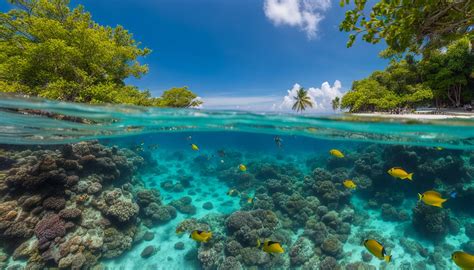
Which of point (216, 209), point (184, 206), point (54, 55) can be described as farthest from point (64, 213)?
point (216, 209)

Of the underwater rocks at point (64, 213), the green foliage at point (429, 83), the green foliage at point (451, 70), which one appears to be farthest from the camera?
the green foliage at point (429, 83)

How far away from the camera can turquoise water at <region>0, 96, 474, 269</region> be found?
1023 centimetres

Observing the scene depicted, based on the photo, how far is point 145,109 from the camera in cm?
1120

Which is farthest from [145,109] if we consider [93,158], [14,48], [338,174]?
[338,174]

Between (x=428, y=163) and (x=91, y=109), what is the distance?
23.8m

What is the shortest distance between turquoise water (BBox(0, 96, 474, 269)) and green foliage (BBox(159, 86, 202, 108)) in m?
15.5

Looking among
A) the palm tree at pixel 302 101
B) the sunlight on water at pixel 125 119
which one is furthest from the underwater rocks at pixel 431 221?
the palm tree at pixel 302 101

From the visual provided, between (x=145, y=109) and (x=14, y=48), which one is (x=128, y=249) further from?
(x=14, y=48)

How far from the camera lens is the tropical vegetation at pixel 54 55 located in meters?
12.0

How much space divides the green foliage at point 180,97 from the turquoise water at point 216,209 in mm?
15482

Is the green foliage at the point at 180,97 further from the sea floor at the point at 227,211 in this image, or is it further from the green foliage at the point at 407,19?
the green foliage at the point at 407,19

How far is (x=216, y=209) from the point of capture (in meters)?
17.3

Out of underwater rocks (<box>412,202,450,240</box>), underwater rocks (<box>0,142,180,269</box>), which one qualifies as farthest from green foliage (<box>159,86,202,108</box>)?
underwater rocks (<box>412,202,450,240</box>)

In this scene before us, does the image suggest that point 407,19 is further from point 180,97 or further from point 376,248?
point 180,97
